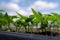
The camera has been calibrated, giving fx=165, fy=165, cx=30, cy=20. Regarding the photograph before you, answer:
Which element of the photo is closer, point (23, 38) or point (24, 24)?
point (23, 38)

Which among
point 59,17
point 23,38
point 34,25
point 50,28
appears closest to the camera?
point 23,38

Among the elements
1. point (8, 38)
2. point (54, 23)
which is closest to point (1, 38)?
point (8, 38)

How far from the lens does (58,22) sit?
1289mm

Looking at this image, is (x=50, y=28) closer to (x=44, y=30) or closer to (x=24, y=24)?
(x=44, y=30)

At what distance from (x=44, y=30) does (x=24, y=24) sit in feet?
0.55

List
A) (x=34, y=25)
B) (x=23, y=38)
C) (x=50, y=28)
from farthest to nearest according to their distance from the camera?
(x=34, y=25)
(x=50, y=28)
(x=23, y=38)

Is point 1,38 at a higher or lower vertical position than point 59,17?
lower

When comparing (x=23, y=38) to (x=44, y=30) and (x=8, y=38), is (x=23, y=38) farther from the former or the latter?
(x=44, y=30)

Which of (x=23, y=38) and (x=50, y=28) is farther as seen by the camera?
(x=50, y=28)

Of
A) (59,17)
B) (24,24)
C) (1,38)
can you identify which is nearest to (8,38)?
(1,38)

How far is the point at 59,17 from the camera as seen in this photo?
1.17 m

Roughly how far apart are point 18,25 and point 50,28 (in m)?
0.27

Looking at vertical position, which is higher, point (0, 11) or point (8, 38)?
point (0, 11)

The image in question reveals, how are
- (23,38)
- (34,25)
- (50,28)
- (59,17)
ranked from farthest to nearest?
(34,25)
(50,28)
(59,17)
(23,38)
